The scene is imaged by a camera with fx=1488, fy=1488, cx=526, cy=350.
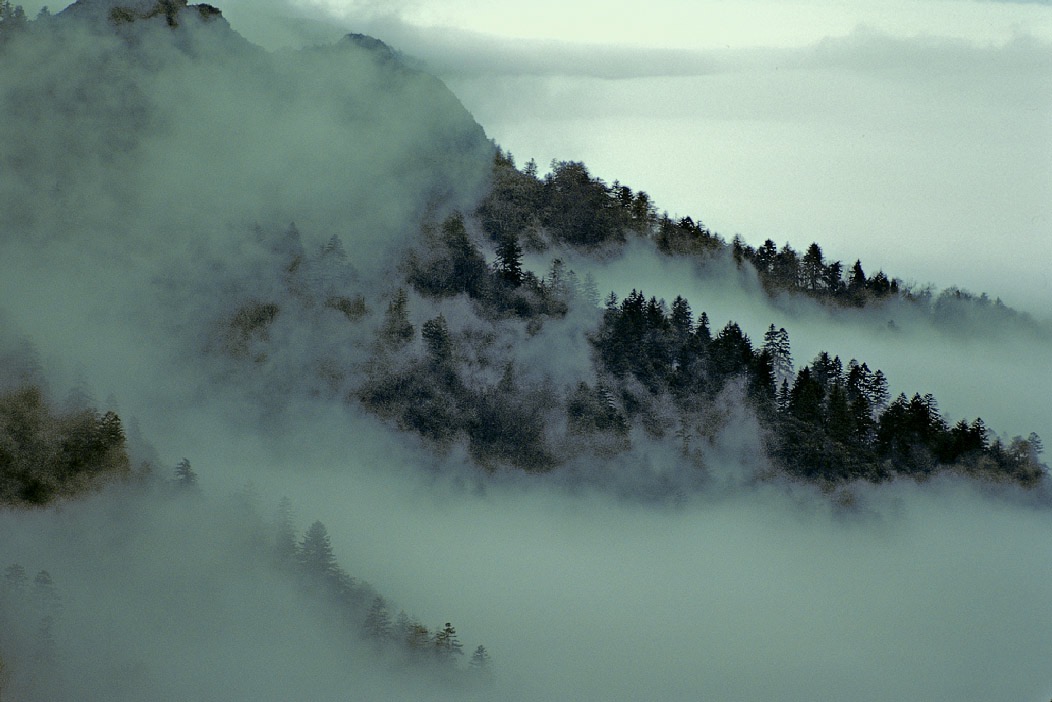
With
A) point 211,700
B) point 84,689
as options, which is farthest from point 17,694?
point 211,700

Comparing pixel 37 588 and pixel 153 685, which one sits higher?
pixel 37 588

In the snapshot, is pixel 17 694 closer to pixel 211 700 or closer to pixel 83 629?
pixel 83 629

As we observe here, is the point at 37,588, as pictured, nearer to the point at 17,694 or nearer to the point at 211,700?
the point at 17,694

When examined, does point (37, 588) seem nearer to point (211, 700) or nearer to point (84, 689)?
point (84, 689)

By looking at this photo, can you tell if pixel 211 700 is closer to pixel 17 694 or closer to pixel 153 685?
pixel 153 685

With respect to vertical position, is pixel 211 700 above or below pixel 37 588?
below

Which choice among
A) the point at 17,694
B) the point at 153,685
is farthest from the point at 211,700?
the point at 17,694

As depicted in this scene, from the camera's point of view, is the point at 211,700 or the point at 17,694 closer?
the point at 17,694
